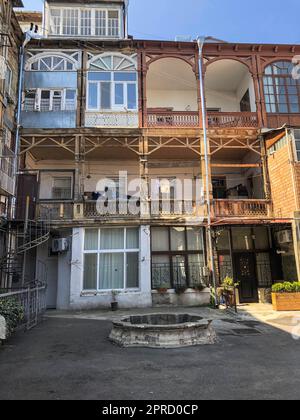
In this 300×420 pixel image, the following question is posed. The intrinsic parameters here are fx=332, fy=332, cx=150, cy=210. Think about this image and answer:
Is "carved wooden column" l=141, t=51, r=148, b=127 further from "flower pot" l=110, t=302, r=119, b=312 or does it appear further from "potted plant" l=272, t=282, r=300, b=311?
"potted plant" l=272, t=282, r=300, b=311

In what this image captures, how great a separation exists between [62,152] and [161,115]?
5.57 metres

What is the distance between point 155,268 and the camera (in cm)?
1562

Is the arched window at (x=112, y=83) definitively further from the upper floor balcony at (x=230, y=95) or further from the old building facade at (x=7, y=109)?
the upper floor balcony at (x=230, y=95)

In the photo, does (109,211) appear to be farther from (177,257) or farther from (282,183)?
(282,183)

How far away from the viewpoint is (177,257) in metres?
15.9

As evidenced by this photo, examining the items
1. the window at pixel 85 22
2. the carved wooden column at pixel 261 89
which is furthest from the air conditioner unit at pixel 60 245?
the window at pixel 85 22

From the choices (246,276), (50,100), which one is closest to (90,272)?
(246,276)

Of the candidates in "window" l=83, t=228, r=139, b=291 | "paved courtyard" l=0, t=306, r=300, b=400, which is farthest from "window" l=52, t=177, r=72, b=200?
"paved courtyard" l=0, t=306, r=300, b=400

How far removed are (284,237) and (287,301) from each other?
332 cm

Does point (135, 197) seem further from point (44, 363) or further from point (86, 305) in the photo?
point (44, 363)

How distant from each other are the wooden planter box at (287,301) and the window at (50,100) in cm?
1290

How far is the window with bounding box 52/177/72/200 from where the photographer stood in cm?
1808

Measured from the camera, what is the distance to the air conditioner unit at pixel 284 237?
48.8ft
